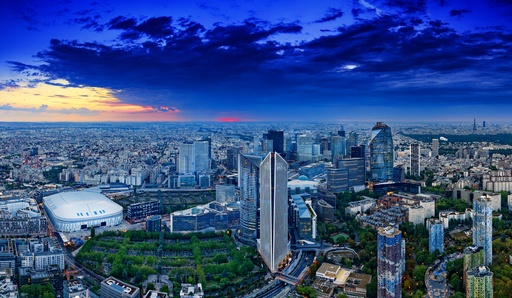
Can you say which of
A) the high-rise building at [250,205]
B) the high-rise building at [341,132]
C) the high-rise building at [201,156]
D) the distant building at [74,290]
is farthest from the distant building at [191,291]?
the high-rise building at [341,132]

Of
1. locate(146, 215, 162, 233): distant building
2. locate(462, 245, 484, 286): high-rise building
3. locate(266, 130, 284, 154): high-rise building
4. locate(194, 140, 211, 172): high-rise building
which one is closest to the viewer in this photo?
locate(462, 245, 484, 286): high-rise building

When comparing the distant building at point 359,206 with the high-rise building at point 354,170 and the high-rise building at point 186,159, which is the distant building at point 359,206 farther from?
the high-rise building at point 186,159

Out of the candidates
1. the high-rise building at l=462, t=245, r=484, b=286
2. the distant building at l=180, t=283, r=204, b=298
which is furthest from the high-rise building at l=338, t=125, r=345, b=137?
the distant building at l=180, t=283, r=204, b=298

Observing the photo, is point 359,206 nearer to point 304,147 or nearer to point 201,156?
point 304,147

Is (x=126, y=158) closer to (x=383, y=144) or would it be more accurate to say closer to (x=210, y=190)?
(x=210, y=190)

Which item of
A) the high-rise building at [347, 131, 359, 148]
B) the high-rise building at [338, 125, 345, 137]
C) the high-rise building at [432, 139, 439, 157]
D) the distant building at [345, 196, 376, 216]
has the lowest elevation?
the distant building at [345, 196, 376, 216]

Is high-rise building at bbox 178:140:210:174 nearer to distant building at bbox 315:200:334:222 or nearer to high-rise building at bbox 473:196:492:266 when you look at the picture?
distant building at bbox 315:200:334:222

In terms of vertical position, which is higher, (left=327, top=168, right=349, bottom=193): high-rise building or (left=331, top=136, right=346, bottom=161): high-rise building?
(left=331, top=136, right=346, bottom=161): high-rise building
